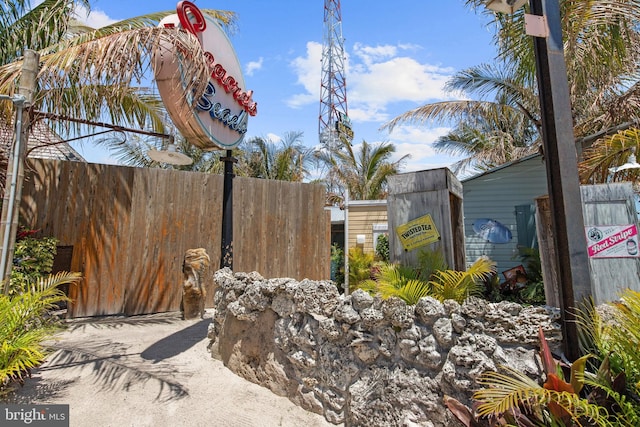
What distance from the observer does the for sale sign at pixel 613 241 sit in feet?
12.4

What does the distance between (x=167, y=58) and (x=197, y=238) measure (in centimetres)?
341

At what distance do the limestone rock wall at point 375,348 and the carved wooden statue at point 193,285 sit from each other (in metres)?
2.02

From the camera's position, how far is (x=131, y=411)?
2.91 meters

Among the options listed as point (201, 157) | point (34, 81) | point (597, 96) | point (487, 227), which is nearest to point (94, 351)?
point (34, 81)

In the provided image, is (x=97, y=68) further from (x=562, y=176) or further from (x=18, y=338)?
(x=562, y=176)

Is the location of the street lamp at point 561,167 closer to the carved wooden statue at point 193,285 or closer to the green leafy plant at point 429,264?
the green leafy plant at point 429,264

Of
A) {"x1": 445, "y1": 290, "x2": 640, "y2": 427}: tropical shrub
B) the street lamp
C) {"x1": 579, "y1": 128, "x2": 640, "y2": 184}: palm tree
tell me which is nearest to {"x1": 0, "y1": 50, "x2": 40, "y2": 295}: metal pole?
{"x1": 445, "y1": 290, "x2": 640, "y2": 427}: tropical shrub

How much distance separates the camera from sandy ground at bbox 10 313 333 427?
2.85m

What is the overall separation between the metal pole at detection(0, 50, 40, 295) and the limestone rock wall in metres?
2.43

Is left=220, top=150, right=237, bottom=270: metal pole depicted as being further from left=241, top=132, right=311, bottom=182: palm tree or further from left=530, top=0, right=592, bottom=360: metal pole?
left=241, top=132, right=311, bottom=182: palm tree

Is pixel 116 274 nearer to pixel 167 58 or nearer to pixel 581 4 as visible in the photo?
pixel 167 58

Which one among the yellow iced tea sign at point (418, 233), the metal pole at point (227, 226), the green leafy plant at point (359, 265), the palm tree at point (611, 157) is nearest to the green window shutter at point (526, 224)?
the palm tree at point (611, 157)

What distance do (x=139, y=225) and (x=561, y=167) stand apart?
19.6ft

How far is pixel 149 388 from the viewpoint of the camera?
328cm
